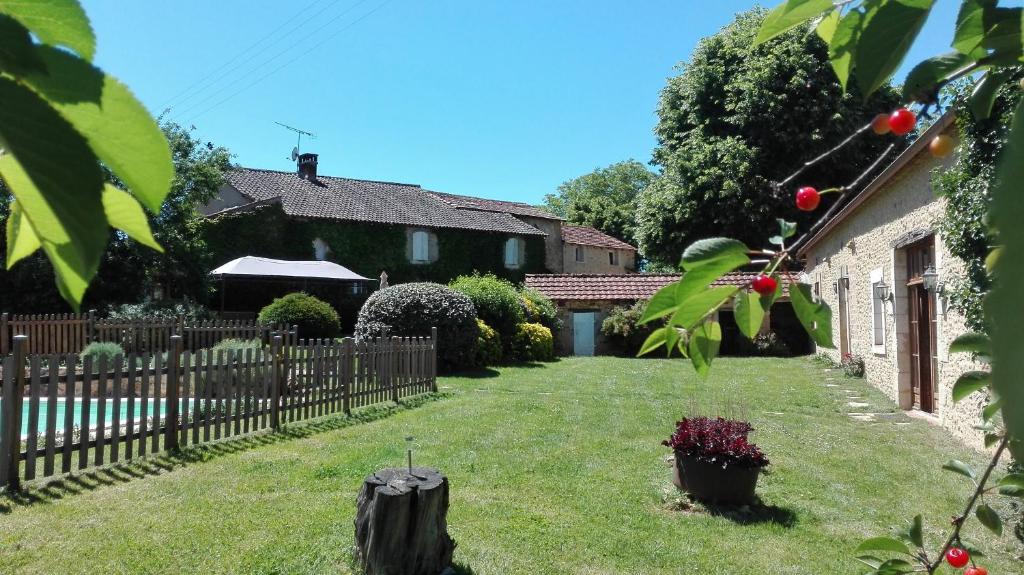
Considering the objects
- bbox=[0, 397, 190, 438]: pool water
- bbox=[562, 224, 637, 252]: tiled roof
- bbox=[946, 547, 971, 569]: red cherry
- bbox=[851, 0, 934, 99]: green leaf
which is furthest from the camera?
bbox=[562, 224, 637, 252]: tiled roof

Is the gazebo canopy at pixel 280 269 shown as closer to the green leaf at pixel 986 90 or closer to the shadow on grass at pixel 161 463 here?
the shadow on grass at pixel 161 463

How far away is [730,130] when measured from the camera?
23.2m

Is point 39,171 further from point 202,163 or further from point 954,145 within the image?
point 202,163

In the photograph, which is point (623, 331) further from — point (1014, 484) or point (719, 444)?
point (1014, 484)

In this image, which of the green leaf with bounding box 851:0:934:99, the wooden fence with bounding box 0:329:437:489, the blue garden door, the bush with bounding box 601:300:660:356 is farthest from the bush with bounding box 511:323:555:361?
the green leaf with bounding box 851:0:934:99

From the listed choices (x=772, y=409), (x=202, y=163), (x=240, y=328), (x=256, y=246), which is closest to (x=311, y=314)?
(x=240, y=328)

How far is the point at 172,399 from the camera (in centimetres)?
707

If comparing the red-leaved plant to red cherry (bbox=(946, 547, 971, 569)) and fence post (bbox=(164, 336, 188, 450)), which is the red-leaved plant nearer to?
red cherry (bbox=(946, 547, 971, 569))

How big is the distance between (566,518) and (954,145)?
4716 mm

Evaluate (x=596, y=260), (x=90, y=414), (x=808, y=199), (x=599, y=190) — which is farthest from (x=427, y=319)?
(x=599, y=190)

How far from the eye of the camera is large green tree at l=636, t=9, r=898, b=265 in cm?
2009

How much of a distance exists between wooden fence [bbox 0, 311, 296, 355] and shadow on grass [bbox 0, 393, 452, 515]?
6.82 m

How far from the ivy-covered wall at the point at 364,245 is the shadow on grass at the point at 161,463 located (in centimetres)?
1661

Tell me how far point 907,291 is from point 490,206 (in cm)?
2609
